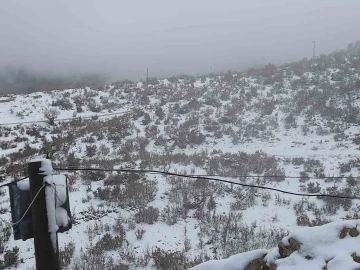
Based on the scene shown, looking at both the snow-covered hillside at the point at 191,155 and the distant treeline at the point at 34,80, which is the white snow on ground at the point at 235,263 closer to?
the snow-covered hillside at the point at 191,155

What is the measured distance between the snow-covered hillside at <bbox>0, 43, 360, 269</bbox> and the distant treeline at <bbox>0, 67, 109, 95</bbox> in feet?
44.0

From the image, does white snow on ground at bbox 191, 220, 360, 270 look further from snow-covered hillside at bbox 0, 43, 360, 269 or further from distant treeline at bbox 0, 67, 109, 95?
distant treeline at bbox 0, 67, 109, 95

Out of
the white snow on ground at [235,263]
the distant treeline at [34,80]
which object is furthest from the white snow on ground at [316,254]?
the distant treeline at [34,80]

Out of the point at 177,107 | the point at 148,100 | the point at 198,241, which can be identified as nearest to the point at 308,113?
the point at 177,107

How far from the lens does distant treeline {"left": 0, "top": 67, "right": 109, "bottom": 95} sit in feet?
112

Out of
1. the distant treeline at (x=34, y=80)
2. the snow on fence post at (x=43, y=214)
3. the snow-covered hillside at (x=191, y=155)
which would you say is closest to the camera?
the snow on fence post at (x=43, y=214)

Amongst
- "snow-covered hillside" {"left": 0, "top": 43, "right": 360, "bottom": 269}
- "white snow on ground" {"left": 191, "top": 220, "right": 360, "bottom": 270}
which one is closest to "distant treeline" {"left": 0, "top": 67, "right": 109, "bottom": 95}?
"snow-covered hillside" {"left": 0, "top": 43, "right": 360, "bottom": 269}

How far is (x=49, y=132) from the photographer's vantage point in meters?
15.4

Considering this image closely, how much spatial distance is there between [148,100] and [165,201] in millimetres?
13315

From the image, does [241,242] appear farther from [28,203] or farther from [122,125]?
[122,125]

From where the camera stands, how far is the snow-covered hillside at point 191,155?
6.63m

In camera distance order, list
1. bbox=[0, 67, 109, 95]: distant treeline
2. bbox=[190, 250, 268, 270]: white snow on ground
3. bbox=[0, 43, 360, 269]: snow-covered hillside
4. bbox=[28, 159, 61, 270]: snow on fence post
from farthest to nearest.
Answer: bbox=[0, 67, 109, 95]: distant treeline < bbox=[0, 43, 360, 269]: snow-covered hillside < bbox=[190, 250, 268, 270]: white snow on ground < bbox=[28, 159, 61, 270]: snow on fence post

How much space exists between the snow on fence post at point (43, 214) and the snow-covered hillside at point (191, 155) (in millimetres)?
3225

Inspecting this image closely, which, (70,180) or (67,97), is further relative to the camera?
(67,97)
